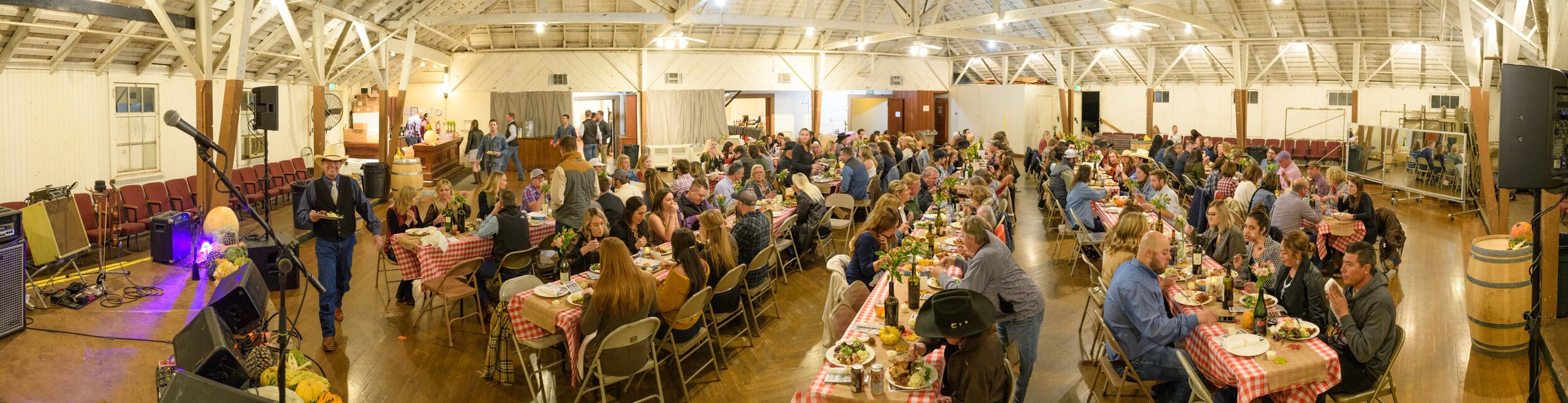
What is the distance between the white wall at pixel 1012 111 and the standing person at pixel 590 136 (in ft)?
36.4

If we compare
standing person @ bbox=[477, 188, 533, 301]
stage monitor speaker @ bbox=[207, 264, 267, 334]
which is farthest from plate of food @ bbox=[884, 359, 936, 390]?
standing person @ bbox=[477, 188, 533, 301]

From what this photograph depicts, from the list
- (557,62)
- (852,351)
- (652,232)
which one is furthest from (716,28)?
(852,351)

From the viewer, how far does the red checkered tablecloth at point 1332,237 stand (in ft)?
27.2

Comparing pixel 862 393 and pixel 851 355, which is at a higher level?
pixel 851 355

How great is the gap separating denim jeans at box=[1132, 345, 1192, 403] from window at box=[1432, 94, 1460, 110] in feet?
58.1

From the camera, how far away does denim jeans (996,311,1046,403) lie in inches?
197

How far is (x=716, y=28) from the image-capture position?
2077 centimetres

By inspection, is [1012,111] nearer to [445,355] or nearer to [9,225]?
[445,355]

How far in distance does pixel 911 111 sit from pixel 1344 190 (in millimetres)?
16268

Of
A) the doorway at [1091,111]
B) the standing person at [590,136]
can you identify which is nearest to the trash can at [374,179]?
the standing person at [590,136]

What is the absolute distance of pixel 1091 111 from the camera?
2555 centimetres

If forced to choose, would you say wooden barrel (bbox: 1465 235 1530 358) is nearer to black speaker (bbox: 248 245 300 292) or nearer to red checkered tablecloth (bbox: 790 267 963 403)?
red checkered tablecloth (bbox: 790 267 963 403)

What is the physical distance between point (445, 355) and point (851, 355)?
3556mm

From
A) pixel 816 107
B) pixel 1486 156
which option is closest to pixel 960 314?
pixel 1486 156
